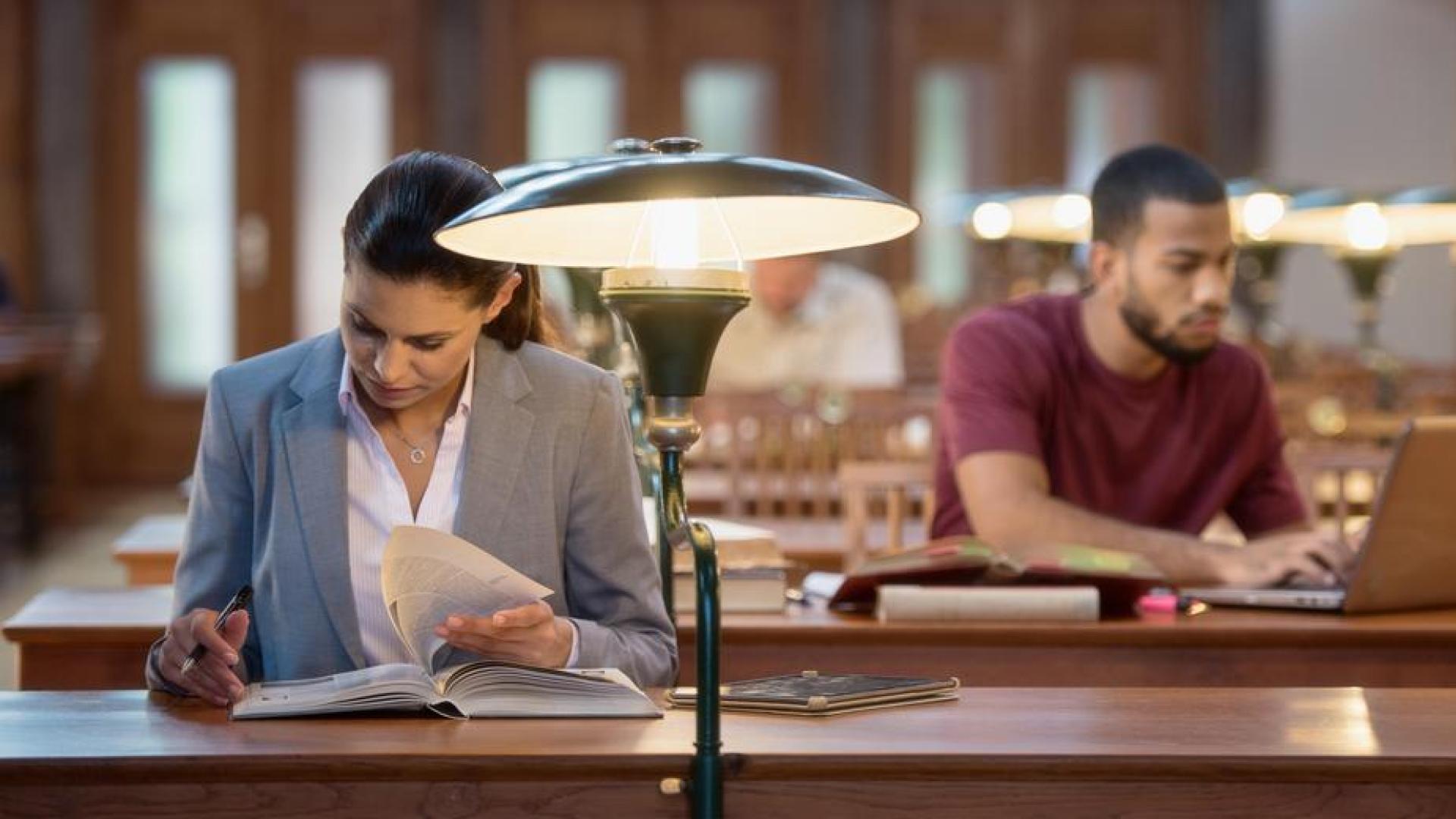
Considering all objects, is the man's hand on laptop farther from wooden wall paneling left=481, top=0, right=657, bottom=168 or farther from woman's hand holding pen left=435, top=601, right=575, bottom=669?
wooden wall paneling left=481, top=0, right=657, bottom=168

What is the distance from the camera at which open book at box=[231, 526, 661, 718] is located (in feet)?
6.04

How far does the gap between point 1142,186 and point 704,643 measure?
63.9 inches

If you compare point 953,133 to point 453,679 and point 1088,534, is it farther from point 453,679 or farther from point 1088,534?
point 453,679

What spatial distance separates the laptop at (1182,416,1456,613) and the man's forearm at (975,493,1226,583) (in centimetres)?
10

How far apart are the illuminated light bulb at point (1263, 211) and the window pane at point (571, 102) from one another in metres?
6.08

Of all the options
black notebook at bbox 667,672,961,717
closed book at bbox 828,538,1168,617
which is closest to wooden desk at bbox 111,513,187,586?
closed book at bbox 828,538,1168,617

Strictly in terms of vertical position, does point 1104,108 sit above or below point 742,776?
above

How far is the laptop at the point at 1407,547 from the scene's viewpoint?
8.16 ft

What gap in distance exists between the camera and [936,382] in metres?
7.06

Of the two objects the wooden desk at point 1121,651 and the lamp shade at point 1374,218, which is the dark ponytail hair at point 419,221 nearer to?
the wooden desk at point 1121,651

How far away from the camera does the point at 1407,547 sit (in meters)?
2.59

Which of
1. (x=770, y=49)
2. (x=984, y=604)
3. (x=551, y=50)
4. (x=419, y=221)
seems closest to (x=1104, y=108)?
(x=770, y=49)

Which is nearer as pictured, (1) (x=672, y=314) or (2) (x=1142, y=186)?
(1) (x=672, y=314)

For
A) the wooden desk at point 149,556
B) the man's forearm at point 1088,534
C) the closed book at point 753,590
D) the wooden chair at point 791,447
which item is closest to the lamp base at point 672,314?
the closed book at point 753,590
